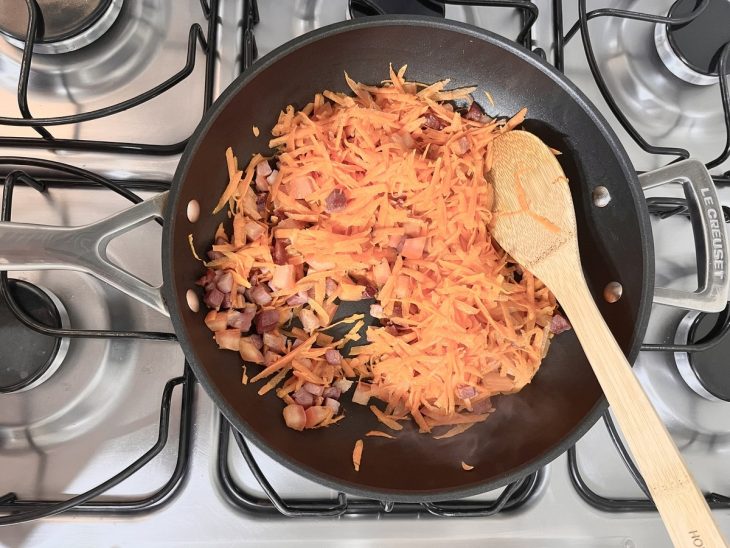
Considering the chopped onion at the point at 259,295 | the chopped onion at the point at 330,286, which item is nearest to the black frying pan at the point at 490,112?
the chopped onion at the point at 259,295

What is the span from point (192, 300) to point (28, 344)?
0.29 m

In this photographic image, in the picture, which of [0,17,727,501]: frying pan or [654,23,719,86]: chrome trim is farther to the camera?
[654,23,719,86]: chrome trim

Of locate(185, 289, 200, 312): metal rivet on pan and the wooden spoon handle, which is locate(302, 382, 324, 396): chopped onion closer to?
locate(185, 289, 200, 312): metal rivet on pan

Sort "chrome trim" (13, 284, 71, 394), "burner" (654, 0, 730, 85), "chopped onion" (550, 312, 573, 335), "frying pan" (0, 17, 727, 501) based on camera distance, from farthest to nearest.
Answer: "burner" (654, 0, 730, 85) < "chopped onion" (550, 312, 573, 335) < "chrome trim" (13, 284, 71, 394) < "frying pan" (0, 17, 727, 501)

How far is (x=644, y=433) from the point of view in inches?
32.7

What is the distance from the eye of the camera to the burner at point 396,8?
1096mm

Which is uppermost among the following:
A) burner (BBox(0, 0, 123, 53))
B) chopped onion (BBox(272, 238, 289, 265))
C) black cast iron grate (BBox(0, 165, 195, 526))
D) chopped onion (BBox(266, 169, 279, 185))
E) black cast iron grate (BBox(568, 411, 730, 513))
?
burner (BBox(0, 0, 123, 53))

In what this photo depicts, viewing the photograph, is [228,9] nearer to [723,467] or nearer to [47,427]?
[47,427]

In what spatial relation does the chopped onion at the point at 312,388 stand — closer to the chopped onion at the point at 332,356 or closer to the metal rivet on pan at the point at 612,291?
the chopped onion at the point at 332,356

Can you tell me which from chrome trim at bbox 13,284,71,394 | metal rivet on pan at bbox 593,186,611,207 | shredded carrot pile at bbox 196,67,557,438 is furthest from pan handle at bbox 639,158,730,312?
chrome trim at bbox 13,284,71,394

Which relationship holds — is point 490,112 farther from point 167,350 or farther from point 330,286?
point 167,350

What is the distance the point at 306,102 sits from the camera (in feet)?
3.65

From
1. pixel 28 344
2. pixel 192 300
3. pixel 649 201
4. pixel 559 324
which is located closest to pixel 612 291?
pixel 559 324

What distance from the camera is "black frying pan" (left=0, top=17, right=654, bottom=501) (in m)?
0.91
